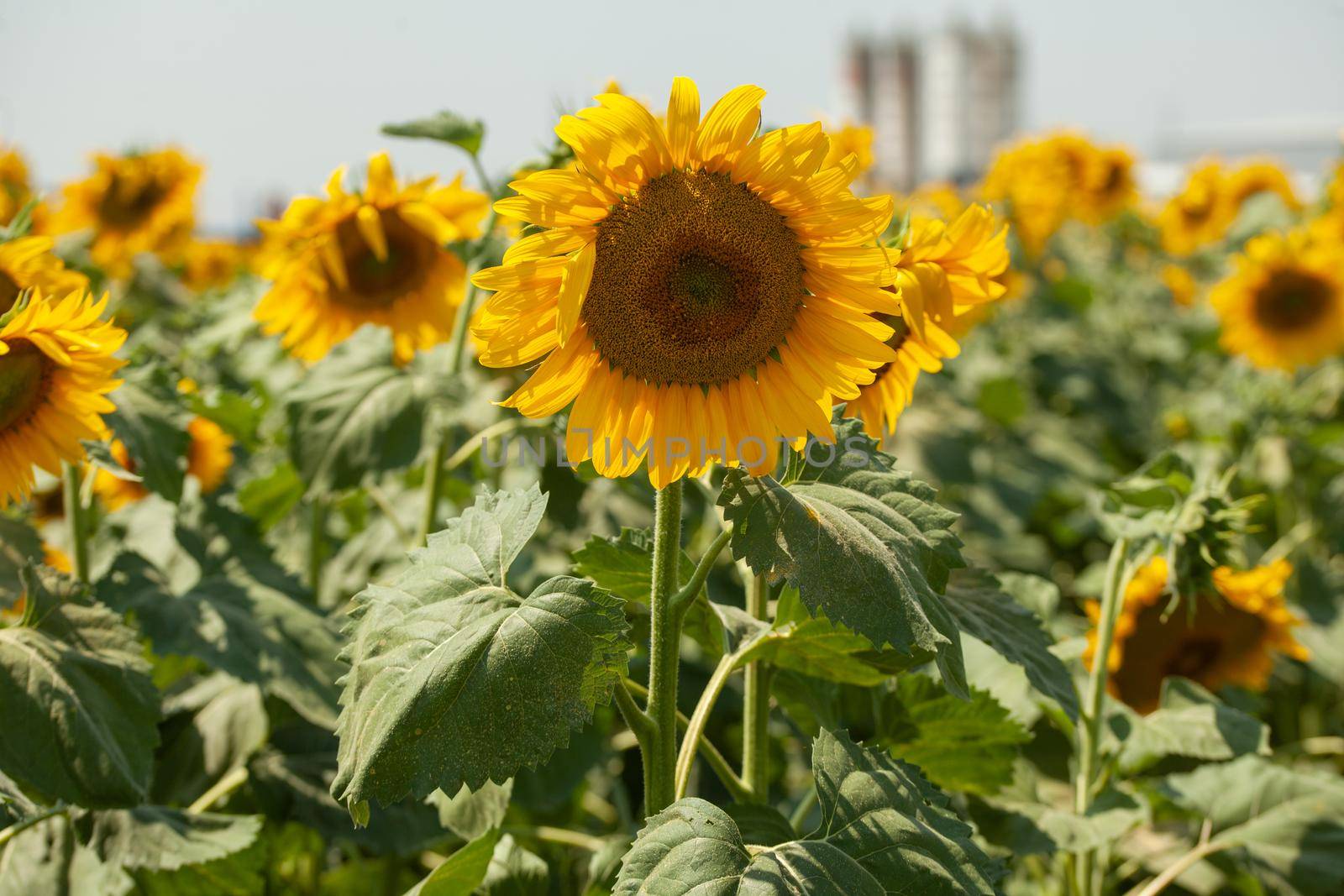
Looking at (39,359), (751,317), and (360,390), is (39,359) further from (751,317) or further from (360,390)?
(751,317)

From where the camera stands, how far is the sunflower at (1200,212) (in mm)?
6180

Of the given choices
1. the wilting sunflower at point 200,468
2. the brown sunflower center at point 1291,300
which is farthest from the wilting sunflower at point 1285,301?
the wilting sunflower at point 200,468

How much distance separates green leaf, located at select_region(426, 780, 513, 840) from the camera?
161cm

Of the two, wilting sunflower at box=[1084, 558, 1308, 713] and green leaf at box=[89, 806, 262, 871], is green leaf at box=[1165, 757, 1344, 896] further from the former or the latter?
green leaf at box=[89, 806, 262, 871]

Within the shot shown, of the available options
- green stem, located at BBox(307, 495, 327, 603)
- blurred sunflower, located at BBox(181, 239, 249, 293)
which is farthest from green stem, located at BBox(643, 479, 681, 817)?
blurred sunflower, located at BBox(181, 239, 249, 293)

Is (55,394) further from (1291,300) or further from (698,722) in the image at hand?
(1291,300)

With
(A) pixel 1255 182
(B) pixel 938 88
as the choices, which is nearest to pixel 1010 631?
(A) pixel 1255 182

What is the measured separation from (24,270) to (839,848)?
1.43 meters

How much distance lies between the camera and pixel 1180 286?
7422 millimetres

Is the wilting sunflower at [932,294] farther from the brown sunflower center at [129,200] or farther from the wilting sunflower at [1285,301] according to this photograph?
the brown sunflower center at [129,200]

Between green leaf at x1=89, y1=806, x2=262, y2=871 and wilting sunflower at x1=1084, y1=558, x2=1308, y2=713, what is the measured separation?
158 centimetres

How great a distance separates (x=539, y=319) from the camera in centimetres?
131

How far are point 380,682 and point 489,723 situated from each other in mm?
133

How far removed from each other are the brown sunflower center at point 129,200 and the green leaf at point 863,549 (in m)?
3.41
